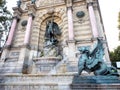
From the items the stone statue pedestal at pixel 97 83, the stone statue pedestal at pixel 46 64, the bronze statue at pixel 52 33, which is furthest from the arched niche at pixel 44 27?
the stone statue pedestal at pixel 97 83

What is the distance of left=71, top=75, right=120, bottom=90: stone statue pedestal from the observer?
213 inches

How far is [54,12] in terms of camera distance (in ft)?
55.4

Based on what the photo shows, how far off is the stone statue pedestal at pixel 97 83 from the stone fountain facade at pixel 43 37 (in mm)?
4063

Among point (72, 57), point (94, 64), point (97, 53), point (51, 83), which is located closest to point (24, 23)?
point (72, 57)

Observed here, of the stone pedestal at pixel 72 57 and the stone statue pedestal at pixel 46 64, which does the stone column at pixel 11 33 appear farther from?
the stone pedestal at pixel 72 57

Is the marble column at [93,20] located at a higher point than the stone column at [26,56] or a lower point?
higher

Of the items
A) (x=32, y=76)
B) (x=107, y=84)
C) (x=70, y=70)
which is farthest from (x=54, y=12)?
(x=107, y=84)

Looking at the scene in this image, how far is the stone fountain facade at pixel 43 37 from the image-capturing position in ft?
40.5

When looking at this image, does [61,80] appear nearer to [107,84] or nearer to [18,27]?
[107,84]

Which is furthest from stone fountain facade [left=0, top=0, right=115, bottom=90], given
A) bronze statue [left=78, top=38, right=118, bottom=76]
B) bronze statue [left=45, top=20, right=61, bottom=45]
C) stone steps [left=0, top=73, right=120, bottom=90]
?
bronze statue [left=78, top=38, right=118, bottom=76]

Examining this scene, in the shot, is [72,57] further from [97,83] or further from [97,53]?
[97,83]

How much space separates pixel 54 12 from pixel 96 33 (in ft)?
22.8

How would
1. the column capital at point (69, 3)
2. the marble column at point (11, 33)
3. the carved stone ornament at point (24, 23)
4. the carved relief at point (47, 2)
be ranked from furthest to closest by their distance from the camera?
the carved relief at point (47, 2), the carved stone ornament at point (24, 23), the column capital at point (69, 3), the marble column at point (11, 33)

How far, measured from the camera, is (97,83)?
222 inches
